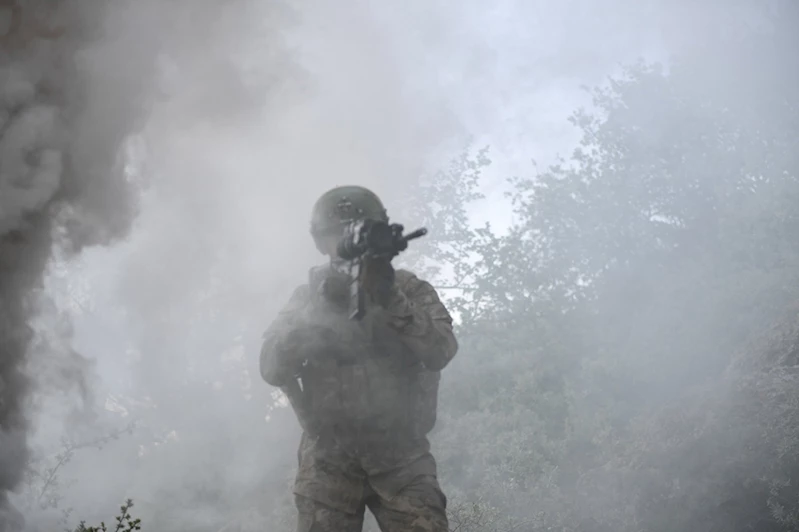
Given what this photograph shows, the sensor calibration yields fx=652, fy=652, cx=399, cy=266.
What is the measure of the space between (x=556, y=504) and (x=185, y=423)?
32.0ft

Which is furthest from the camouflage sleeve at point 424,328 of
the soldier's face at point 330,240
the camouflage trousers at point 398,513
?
the camouflage trousers at point 398,513

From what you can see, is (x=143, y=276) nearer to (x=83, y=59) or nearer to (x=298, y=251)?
(x=298, y=251)

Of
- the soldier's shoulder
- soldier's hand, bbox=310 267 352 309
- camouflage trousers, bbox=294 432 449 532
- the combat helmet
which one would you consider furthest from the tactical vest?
the combat helmet

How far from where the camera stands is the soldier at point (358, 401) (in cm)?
366

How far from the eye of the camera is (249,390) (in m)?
16.0

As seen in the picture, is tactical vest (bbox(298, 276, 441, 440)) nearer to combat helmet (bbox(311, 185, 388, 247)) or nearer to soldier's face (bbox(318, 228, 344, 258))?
soldier's face (bbox(318, 228, 344, 258))

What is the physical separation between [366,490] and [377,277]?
1.35 meters

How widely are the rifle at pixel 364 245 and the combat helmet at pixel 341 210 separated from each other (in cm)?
56

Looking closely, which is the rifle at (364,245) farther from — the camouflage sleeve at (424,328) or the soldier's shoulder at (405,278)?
the soldier's shoulder at (405,278)

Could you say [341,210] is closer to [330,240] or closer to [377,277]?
[330,240]

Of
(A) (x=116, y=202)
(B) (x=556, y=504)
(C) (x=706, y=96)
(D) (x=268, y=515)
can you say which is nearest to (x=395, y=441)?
(A) (x=116, y=202)

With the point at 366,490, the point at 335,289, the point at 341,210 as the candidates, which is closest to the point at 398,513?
the point at 366,490

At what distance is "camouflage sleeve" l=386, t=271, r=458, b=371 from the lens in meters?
3.51

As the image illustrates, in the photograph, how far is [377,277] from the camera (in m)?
3.31
